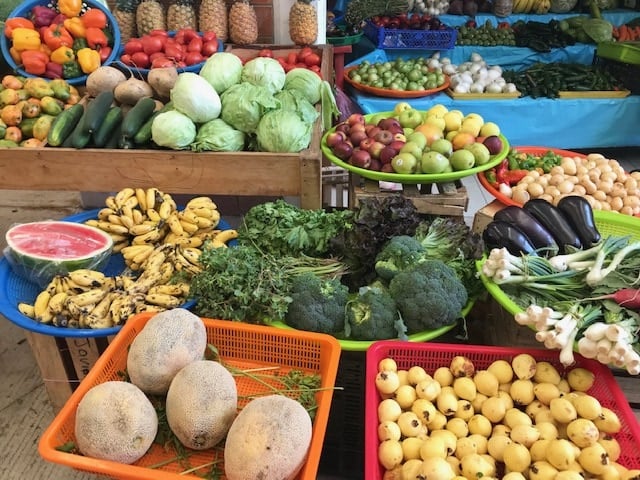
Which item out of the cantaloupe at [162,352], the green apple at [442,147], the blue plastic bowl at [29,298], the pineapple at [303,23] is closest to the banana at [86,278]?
the blue plastic bowl at [29,298]

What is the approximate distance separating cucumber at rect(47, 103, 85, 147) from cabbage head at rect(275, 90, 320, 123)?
103cm

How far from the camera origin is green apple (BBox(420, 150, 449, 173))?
2197 mm

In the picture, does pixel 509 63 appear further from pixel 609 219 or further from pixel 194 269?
pixel 194 269

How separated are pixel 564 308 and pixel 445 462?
0.64 metres

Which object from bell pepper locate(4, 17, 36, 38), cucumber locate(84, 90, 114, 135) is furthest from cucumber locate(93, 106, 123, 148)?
bell pepper locate(4, 17, 36, 38)

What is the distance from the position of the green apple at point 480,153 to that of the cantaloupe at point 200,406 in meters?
1.64

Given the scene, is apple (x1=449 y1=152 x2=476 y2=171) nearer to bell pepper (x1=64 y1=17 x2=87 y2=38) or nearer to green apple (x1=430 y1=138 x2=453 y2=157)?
green apple (x1=430 y1=138 x2=453 y2=157)

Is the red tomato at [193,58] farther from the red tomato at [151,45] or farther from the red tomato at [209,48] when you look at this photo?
the red tomato at [151,45]

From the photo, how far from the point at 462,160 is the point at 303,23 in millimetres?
1805

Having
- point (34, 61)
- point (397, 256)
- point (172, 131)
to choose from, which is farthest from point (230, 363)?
point (34, 61)

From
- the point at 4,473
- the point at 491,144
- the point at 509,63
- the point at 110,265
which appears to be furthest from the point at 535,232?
the point at 509,63

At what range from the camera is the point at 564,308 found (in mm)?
1487

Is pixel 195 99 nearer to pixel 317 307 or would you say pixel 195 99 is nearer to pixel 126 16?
pixel 317 307

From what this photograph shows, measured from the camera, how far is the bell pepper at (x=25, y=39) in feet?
9.45
